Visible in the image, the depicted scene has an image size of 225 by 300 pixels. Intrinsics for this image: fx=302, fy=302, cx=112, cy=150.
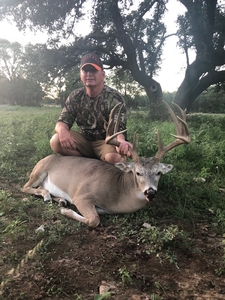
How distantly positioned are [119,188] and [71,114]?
1.75 meters

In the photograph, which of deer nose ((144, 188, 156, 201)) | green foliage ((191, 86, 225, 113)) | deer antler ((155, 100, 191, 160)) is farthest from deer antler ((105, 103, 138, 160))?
green foliage ((191, 86, 225, 113))

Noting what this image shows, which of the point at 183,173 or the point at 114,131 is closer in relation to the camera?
the point at 114,131

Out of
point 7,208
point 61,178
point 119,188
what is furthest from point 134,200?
point 7,208

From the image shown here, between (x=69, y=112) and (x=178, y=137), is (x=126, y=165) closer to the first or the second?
(x=178, y=137)

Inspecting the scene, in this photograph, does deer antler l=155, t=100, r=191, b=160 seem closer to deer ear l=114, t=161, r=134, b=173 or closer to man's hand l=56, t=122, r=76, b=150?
deer ear l=114, t=161, r=134, b=173

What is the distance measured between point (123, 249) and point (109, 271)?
383 millimetres

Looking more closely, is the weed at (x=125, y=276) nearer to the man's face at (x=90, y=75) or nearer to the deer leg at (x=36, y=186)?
the deer leg at (x=36, y=186)

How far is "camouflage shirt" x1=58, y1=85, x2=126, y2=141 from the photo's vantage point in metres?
4.68

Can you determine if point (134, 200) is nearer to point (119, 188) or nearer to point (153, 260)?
point (119, 188)

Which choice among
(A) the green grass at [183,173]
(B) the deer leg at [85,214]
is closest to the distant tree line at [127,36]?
(A) the green grass at [183,173]

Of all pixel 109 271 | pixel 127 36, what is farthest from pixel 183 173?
pixel 127 36

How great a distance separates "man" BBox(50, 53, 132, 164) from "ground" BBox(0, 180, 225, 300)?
5.52ft

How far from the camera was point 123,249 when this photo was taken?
9.28 feet

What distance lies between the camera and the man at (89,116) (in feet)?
14.8
